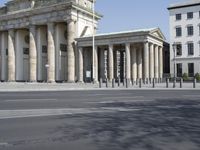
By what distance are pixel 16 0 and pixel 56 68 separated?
20092mm

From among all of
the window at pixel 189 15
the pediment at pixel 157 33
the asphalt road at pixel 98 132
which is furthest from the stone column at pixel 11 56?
the asphalt road at pixel 98 132

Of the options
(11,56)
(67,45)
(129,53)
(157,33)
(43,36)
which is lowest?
(129,53)

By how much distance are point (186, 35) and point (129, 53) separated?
1666 cm

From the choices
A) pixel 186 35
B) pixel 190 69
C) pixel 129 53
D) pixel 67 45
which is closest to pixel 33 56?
pixel 67 45

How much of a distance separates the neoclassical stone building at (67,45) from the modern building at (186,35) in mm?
4495

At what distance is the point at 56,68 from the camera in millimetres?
66188

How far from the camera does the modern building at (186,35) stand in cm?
6681

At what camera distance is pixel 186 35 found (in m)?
68.6

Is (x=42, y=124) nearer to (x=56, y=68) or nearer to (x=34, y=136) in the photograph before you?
(x=34, y=136)

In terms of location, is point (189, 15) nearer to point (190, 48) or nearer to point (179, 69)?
point (190, 48)

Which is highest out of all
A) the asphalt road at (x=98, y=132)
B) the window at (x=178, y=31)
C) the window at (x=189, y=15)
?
the window at (x=189, y=15)

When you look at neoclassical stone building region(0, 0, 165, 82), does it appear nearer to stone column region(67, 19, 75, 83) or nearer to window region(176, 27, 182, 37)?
stone column region(67, 19, 75, 83)

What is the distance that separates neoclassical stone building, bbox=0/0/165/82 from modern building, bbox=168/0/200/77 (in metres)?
4.50

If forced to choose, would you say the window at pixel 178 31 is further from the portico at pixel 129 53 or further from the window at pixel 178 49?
the portico at pixel 129 53
